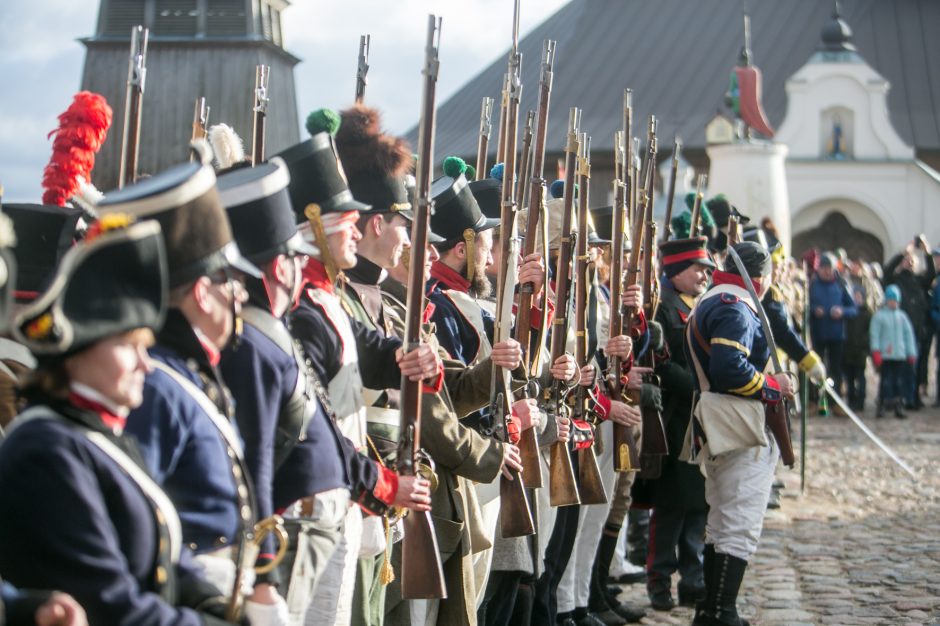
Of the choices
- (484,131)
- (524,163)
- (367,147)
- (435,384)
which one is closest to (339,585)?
(435,384)

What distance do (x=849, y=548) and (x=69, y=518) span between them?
745 centimetres

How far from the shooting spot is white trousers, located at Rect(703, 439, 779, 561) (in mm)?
7000

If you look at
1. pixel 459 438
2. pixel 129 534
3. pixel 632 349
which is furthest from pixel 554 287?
pixel 129 534

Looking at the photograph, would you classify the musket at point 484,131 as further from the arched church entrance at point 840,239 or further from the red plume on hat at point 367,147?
the arched church entrance at point 840,239

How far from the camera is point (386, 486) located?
4.06m

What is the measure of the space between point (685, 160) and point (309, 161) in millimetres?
36413

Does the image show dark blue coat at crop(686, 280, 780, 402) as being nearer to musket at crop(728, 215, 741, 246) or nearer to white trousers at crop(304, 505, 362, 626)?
musket at crop(728, 215, 741, 246)

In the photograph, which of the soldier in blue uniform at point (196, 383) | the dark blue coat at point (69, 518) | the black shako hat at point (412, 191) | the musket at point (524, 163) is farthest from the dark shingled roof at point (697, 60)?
the dark blue coat at point (69, 518)

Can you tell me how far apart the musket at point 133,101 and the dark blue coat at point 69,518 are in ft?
7.51

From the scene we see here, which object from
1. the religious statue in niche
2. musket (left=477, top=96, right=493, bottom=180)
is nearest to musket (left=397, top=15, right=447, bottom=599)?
musket (left=477, top=96, right=493, bottom=180)

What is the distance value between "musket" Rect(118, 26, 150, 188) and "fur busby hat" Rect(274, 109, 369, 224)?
33.8 inches

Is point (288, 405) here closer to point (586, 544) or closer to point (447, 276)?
point (447, 276)

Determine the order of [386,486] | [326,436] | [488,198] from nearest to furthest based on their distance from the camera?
[326,436] → [386,486] → [488,198]

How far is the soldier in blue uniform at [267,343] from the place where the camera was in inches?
131
